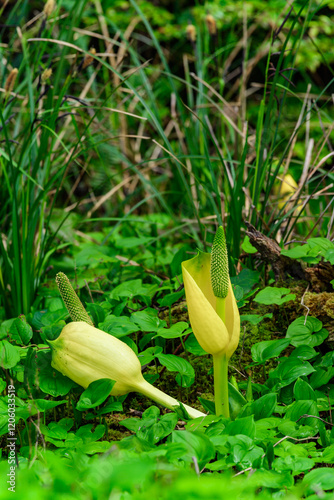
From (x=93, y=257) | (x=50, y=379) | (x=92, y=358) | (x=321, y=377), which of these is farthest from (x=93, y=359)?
(x=93, y=257)

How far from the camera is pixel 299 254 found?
129 cm

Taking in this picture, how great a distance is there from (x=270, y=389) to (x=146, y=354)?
26 centimetres

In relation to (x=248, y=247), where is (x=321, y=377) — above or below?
below

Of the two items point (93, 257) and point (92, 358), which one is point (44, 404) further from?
point (93, 257)

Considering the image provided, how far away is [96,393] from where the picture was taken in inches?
36.9

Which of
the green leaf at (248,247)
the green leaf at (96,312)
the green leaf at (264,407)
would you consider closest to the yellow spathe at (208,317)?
the green leaf at (264,407)

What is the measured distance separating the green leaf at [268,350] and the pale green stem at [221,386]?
0.12m

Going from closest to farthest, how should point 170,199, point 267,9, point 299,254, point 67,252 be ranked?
point 299,254, point 67,252, point 170,199, point 267,9

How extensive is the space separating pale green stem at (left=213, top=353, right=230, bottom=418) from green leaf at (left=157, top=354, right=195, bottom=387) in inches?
4.1

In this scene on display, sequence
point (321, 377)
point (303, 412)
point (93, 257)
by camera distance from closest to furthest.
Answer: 1. point (303, 412)
2. point (321, 377)
3. point (93, 257)

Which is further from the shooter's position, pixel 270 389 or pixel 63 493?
pixel 270 389

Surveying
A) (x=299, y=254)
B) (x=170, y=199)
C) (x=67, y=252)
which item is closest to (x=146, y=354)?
(x=299, y=254)

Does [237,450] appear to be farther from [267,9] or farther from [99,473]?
[267,9]

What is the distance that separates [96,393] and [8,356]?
0.20 meters
